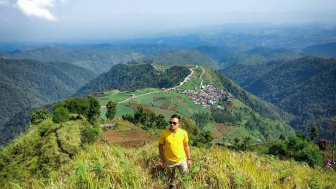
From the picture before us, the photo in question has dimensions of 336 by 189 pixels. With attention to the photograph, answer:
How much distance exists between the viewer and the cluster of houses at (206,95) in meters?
129

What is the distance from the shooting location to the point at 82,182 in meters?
4.27

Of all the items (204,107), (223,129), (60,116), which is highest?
(60,116)

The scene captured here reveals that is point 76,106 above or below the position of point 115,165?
below

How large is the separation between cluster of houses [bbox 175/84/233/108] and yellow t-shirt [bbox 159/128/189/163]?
120 meters

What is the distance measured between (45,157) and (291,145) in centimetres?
4313

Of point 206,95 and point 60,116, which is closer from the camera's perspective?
point 60,116

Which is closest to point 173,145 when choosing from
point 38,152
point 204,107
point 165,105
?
point 38,152

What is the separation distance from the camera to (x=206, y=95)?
141375mm

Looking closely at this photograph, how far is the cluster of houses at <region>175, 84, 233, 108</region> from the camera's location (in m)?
129

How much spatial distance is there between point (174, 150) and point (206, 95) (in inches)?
5445

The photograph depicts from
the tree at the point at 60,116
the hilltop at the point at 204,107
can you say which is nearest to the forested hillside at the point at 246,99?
the hilltop at the point at 204,107

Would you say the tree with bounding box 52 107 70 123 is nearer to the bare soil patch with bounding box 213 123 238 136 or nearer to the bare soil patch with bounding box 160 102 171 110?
the bare soil patch with bounding box 160 102 171 110

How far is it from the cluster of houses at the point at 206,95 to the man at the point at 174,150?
120 metres

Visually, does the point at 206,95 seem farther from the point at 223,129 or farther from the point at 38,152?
the point at 38,152
